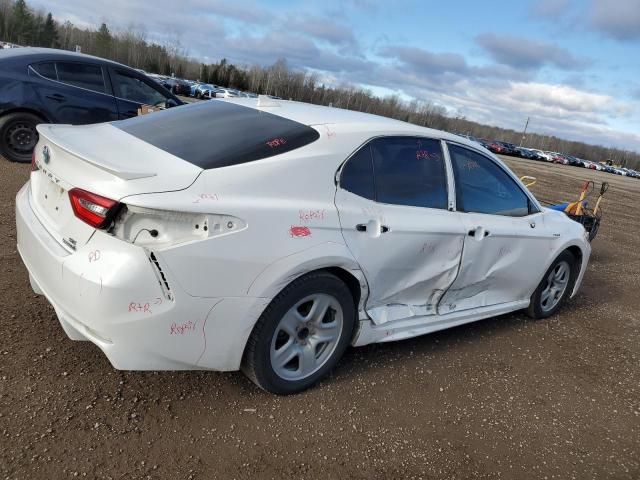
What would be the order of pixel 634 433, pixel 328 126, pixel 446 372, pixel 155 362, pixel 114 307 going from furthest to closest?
pixel 446 372, pixel 634 433, pixel 328 126, pixel 155 362, pixel 114 307

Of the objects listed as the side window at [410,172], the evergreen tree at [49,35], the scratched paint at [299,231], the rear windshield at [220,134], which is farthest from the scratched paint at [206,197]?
the evergreen tree at [49,35]

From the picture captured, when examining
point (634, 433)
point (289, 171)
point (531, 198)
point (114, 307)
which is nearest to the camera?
point (114, 307)

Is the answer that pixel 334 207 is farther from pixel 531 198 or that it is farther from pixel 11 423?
pixel 531 198

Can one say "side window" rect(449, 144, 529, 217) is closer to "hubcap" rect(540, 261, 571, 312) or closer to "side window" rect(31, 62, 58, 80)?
"hubcap" rect(540, 261, 571, 312)

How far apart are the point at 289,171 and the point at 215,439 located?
146cm

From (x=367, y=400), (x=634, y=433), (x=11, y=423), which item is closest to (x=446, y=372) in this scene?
(x=367, y=400)

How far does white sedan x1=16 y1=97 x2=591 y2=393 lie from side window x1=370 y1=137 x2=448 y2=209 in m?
0.01

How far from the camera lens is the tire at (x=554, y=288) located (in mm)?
5012

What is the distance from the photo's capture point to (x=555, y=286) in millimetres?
5230

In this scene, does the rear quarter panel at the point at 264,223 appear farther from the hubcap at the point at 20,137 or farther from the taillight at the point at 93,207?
the hubcap at the point at 20,137

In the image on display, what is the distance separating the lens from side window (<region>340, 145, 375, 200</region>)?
3137mm

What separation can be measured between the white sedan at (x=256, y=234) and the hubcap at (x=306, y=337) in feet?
0.03

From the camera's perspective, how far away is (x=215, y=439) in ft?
8.76

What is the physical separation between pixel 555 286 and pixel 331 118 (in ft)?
10.4
